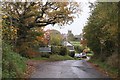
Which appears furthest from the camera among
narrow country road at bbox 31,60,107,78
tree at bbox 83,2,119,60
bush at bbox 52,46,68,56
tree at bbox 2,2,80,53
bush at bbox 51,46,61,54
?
bush at bbox 52,46,68,56

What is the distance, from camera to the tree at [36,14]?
29.4 meters

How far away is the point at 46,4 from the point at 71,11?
3.25 meters

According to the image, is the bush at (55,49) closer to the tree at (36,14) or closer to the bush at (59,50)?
the bush at (59,50)

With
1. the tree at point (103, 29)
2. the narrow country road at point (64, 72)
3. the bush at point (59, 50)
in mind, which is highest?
the tree at point (103, 29)

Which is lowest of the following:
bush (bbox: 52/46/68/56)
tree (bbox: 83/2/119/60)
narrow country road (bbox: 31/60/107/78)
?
narrow country road (bbox: 31/60/107/78)

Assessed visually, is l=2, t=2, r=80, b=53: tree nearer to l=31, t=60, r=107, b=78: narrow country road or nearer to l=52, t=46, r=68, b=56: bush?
l=31, t=60, r=107, b=78: narrow country road

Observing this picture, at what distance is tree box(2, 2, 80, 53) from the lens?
29391 mm

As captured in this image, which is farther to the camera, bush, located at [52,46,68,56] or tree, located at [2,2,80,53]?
bush, located at [52,46,68,56]

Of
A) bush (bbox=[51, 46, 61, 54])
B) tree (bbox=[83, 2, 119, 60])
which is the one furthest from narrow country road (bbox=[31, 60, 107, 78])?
bush (bbox=[51, 46, 61, 54])

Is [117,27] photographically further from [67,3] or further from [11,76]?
[67,3]

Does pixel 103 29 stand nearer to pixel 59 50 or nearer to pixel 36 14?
pixel 36 14

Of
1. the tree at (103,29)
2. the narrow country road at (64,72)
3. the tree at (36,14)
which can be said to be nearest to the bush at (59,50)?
the tree at (103,29)

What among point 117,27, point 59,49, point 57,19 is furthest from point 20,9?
point 59,49

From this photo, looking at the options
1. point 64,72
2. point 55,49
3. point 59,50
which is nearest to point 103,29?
point 64,72
